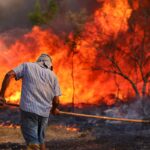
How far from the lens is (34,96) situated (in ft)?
25.6

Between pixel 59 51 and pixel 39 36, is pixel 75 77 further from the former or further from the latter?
pixel 39 36

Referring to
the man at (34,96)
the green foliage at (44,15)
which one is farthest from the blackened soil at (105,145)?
the green foliage at (44,15)

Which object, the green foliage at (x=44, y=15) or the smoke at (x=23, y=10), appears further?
the smoke at (x=23, y=10)

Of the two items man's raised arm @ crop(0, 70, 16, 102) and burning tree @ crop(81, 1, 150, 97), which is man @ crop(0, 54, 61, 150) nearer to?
man's raised arm @ crop(0, 70, 16, 102)

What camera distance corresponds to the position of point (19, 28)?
35.7 meters

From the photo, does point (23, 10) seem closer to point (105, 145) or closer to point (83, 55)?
point (83, 55)

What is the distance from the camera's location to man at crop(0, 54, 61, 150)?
7730 millimetres

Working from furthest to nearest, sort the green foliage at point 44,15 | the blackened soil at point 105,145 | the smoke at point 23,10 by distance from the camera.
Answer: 1. the smoke at point 23,10
2. the green foliage at point 44,15
3. the blackened soil at point 105,145

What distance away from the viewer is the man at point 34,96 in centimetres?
773

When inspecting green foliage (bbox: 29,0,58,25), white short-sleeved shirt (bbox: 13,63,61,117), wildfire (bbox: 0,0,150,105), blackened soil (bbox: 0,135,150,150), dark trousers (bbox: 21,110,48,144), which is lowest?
blackened soil (bbox: 0,135,150,150)

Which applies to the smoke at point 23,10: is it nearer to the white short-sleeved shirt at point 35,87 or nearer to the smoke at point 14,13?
the smoke at point 14,13

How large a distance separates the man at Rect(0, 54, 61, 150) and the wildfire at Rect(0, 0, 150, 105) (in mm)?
16252

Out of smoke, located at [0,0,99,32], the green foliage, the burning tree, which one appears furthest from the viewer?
smoke, located at [0,0,99,32]

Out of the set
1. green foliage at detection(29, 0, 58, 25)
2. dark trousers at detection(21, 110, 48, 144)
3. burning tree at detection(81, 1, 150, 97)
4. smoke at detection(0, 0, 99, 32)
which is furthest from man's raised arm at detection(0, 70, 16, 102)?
smoke at detection(0, 0, 99, 32)
